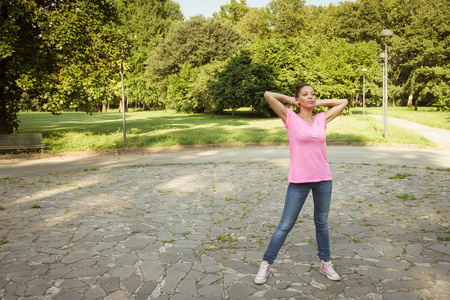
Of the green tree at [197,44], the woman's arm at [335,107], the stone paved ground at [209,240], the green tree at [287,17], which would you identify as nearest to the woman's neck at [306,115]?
the woman's arm at [335,107]

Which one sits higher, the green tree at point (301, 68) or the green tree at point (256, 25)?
the green tree at point (256, 25)

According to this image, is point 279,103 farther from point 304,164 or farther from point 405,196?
point 405,196

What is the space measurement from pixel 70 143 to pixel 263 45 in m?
24.0

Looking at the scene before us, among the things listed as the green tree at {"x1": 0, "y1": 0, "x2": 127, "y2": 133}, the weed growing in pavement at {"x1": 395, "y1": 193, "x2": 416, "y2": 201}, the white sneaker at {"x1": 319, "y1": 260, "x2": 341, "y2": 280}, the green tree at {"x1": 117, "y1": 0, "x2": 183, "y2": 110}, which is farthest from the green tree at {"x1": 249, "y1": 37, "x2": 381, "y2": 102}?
the white sneaker at {"x1": 319, "y1": 260, "x2": 341, "y2": 280}

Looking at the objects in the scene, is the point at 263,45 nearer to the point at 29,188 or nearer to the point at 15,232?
the point at 29,188

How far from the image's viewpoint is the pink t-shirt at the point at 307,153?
3.33 meters

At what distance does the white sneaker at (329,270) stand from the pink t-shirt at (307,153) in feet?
3.34

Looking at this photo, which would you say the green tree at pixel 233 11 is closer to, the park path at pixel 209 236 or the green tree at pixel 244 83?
the green tree at pixel 244 83

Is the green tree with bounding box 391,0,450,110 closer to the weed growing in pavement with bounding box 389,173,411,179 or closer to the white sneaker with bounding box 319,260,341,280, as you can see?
the weed growing in pavement with bounding box 389,173,411,179

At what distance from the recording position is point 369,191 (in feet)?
23.8

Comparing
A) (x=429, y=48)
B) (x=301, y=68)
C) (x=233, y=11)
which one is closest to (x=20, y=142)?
(x=301, y=68)

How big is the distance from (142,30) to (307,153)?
61051 mm

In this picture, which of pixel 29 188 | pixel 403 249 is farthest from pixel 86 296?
pixel 29 188

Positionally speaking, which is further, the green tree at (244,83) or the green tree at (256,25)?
the green tree at (256,25)
